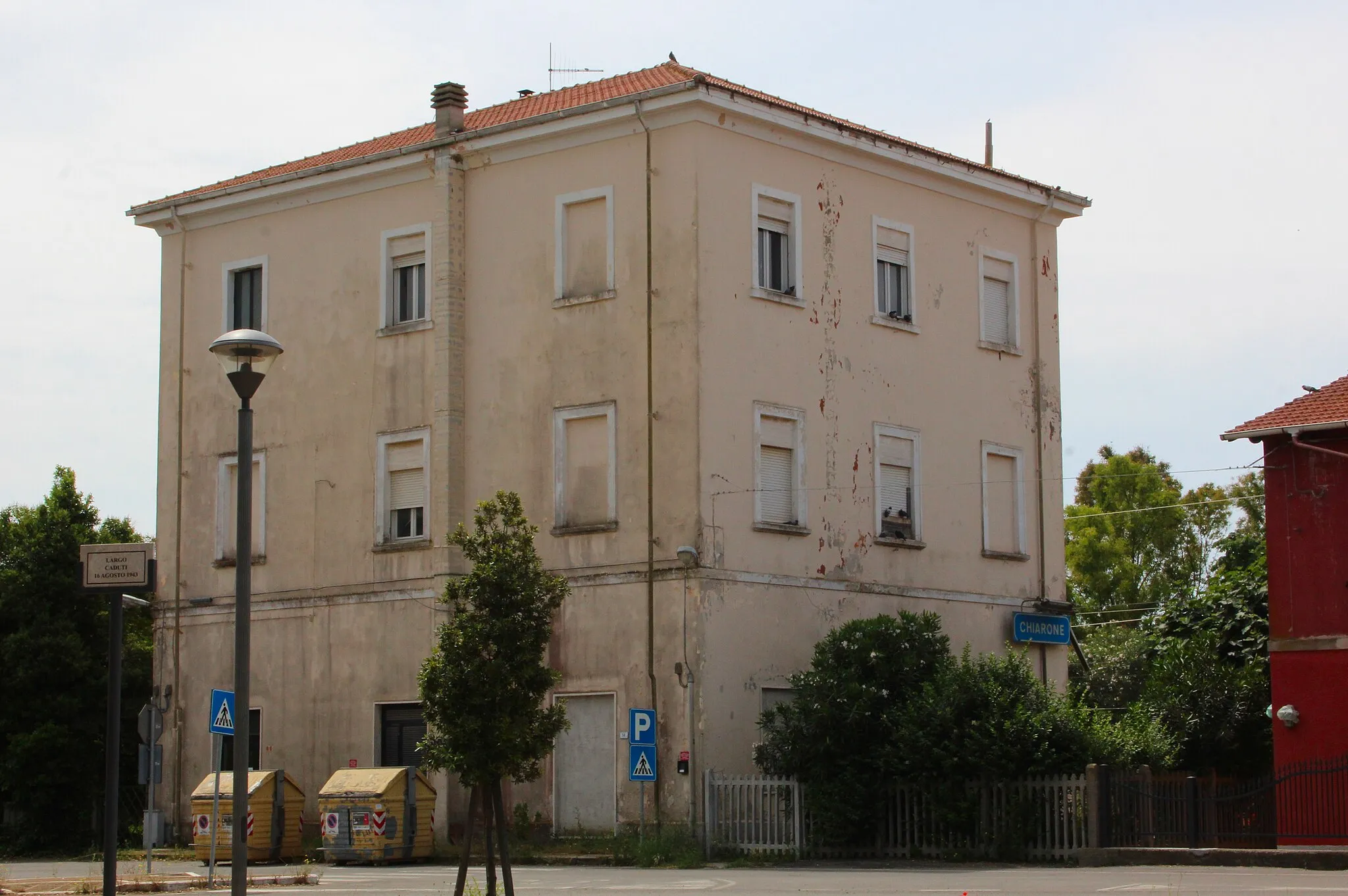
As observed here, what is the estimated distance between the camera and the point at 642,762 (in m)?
28.5

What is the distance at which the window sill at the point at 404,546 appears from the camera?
1314 inches

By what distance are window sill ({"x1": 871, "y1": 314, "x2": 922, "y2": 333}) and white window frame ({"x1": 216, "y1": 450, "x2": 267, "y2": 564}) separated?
1170 centimetres

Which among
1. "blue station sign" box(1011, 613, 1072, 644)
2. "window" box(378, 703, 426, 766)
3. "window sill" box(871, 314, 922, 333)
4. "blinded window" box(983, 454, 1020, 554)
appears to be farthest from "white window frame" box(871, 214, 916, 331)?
"window" box(378, 703, 426, 766)

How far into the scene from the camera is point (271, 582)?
35.6m

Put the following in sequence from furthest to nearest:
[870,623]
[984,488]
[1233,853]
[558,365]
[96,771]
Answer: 1. [96,771]
2. [984,488]
3. [558,365]
4. [870,623]
5. [1233,853]

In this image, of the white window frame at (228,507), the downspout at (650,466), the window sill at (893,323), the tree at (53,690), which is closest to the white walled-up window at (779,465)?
the downspout at (650,466)

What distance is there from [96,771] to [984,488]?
20869 millimetres

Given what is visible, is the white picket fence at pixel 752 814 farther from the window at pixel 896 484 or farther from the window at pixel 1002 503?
the window at pixel 1002 503

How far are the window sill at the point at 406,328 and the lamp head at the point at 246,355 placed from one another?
17.3m

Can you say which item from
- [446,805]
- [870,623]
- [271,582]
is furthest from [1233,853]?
[271,582]

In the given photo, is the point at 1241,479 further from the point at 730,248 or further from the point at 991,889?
the point at 991,889

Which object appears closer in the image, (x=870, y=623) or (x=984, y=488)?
(x=870, y=623)

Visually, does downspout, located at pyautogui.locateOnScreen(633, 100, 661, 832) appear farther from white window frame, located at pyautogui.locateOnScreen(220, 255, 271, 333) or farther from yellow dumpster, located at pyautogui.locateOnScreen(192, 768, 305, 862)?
white window frame, located at pyautogui.locateOnScreen(220, 255, 271, 333)

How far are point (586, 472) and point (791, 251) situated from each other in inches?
201
